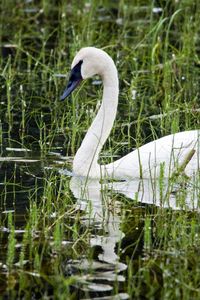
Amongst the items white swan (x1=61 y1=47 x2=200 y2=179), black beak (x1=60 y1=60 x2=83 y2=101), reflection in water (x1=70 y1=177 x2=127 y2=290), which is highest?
black beak (x1=60 y1=60 x2=83 y2=101)

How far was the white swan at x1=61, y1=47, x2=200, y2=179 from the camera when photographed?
910cm

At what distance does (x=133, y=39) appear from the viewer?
1493cm

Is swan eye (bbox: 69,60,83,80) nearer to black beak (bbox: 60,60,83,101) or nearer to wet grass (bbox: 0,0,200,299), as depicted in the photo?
black beak (bbox: 60,60,83,101)

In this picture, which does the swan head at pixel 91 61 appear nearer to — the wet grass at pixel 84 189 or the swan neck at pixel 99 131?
the swan neck at pixel 99 131

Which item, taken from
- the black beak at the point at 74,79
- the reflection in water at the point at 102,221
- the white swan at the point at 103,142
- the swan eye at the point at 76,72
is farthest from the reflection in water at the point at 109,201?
the swan eye at the point at 76,72

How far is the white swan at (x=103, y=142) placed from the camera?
9.10m

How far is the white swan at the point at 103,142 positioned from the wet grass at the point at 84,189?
0.16m

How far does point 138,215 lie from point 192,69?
18.1 feet

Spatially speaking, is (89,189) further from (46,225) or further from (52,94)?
(52,94)

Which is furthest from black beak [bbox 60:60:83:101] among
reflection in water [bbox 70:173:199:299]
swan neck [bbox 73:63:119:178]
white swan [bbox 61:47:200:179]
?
reflection in water [bbox 70:173:199:299]

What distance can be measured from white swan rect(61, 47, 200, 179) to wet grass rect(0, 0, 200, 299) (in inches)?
6.4

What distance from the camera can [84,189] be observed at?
812 centimetres

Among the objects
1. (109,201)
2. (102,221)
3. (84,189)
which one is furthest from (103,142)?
(102,221)

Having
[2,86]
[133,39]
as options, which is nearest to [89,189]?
[2,86]
